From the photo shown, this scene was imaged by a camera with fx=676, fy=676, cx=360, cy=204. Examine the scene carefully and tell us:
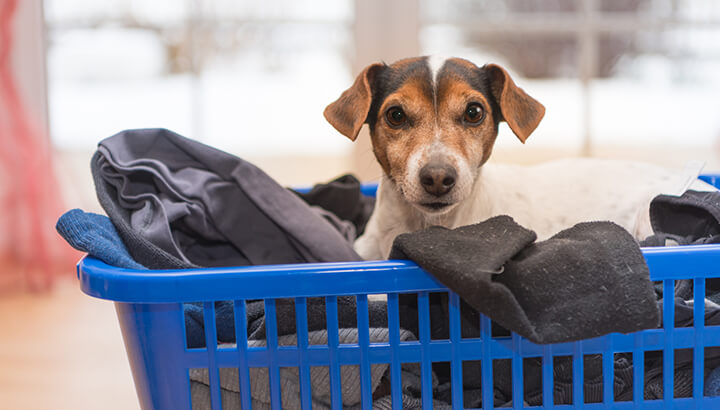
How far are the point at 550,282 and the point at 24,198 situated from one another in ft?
Answer: 6.70

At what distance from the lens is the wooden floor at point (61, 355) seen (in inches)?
59.0

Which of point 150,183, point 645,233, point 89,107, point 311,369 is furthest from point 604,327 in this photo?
point 89,107

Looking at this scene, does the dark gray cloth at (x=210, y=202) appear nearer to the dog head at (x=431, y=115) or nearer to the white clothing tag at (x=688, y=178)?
the dog head at (x=431, y=115)

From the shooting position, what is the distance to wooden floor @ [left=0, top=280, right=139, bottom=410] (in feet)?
4.92

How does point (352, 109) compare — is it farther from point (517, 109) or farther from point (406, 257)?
point (406, 257)

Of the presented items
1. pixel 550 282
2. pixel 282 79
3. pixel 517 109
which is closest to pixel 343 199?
pixel 517 109

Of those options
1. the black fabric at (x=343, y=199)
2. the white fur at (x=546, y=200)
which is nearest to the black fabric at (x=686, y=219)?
the white fur at (x=546, y=200)

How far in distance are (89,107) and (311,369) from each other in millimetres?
1954

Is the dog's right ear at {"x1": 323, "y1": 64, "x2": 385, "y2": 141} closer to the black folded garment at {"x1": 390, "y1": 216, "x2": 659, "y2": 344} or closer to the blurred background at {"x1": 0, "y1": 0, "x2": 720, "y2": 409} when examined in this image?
the black folded garment at {"x1": 390, "y1": 216, "x2": 659, "y2": 344}

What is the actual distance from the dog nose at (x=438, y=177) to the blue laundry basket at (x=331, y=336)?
0.82ft

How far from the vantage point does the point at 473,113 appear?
3.91 ft

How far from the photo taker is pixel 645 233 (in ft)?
4.17

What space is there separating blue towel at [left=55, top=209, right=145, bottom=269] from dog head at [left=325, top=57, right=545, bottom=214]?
16.9 inches

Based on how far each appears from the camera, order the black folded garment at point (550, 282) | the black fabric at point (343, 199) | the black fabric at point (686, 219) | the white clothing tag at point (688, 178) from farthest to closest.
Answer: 1. the black fabric at point (343, 199)
2. the white clothing tag at point (688, 178)
3. the black fabric at point (686, 219)
4. the black folded garment at point (550, 282)
